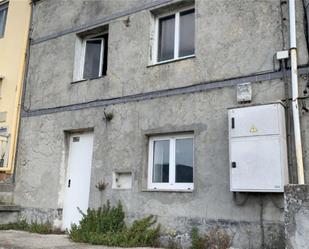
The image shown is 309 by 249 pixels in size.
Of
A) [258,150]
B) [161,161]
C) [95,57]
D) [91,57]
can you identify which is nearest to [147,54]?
[95,57]

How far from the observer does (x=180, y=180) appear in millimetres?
7320

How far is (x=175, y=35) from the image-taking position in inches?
323

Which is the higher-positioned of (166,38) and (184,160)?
(166,38)

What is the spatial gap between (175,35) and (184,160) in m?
2.83

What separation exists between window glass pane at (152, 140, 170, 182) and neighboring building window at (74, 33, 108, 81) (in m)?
2.69

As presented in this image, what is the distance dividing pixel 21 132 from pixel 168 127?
193 inches

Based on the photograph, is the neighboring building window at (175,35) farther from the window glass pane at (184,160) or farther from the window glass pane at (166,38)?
the window glass pane at (184,160)

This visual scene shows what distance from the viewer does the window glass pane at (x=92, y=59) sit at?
9536mm

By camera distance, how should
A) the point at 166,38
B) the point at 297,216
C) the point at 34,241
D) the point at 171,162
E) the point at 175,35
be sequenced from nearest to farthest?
the point at 297,216, the point at 34,241, the point at 171,162, the point at 175,35, the point at 166,38

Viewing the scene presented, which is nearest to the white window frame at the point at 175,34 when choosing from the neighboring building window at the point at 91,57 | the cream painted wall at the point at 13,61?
the neighboring building window at the point at 91,57

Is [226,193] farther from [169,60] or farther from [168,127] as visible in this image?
[169,60]

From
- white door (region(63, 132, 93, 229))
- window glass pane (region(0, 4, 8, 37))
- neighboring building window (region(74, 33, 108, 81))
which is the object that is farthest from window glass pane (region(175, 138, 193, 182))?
window glass pane (region(0, 4, 8, 37))

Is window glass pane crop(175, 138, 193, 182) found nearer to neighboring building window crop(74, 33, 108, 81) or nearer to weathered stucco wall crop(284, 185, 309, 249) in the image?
weathered stucco wall crop(284, 185, 309, 249)

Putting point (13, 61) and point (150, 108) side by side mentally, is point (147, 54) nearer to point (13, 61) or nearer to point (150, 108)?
point (150, 108)
